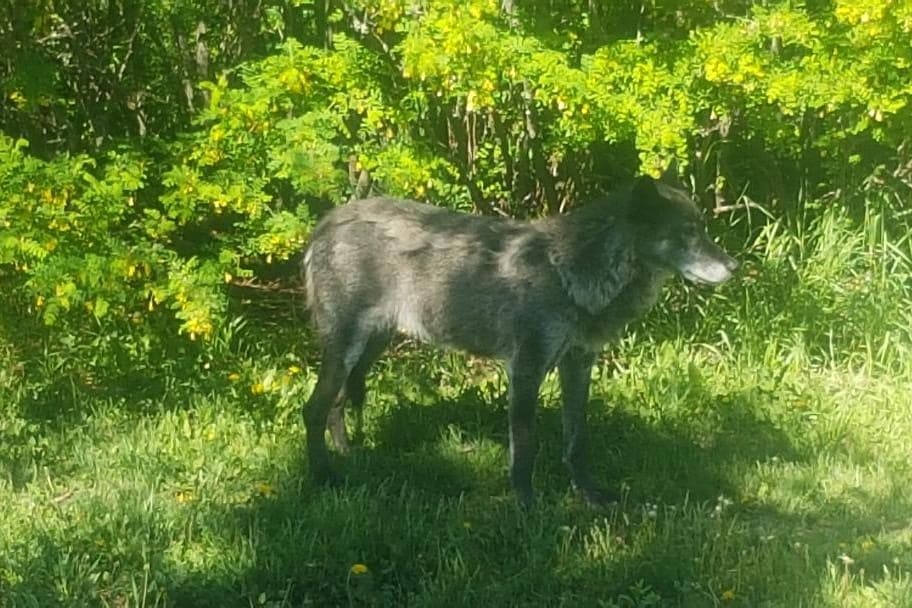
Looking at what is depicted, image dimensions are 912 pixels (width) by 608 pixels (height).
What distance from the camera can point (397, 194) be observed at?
744 centimetres

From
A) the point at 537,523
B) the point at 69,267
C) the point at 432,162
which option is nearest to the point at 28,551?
the point at 69,267

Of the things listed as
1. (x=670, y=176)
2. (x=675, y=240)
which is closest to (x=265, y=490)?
(x=675, y=240)

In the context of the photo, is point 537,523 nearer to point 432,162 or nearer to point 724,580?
point 724,580

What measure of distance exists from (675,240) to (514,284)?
2.72ft

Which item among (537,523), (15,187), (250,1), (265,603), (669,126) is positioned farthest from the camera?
(250,1)

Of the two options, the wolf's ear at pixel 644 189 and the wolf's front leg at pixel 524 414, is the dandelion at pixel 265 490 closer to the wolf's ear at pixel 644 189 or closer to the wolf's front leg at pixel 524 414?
the wolf's front leg at pixel 524 414

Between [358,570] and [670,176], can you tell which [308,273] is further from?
[358,570]

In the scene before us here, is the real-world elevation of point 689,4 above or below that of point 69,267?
above

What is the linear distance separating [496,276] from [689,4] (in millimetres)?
2237

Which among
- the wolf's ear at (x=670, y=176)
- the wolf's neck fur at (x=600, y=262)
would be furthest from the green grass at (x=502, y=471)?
the wolf's ear at (x=670, y=176)

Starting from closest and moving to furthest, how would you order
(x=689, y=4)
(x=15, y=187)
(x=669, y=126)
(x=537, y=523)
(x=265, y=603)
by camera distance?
1. (x=265, y=603)
2. (x=537, y=523)
3. (x=15, y=187)
4. (x=669, y=126)
5. (x=689, y=4)

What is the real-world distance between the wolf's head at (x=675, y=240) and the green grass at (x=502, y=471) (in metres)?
1.07

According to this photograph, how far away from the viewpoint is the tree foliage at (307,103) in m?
6.84

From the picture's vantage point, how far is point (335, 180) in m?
6.98
